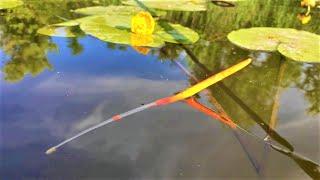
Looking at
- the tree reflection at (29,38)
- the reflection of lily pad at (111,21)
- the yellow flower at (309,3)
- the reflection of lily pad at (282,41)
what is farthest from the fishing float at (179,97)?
the yellow flower at (309,3)

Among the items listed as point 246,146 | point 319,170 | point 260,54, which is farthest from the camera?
point 260,54

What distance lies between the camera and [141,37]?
15.7ft

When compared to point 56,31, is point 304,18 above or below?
below

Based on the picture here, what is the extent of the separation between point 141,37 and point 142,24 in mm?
147

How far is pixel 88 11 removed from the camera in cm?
595

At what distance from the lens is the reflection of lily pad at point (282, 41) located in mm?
4414

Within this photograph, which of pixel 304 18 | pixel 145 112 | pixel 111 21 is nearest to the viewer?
pixel 145 112

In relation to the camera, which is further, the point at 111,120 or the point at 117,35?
the point at 117,35

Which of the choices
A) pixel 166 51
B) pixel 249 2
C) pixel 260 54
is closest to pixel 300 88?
pixel 260 54

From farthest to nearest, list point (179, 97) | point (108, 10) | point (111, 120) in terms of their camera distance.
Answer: point (108, 10) < point (179, 97) < point (111, 120)

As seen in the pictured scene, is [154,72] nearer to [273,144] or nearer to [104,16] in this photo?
[273,144]

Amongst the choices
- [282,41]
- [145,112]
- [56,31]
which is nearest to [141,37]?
[56,31]

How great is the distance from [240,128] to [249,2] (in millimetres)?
5006

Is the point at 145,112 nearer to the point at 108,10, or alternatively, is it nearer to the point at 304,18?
the point at 108,10
